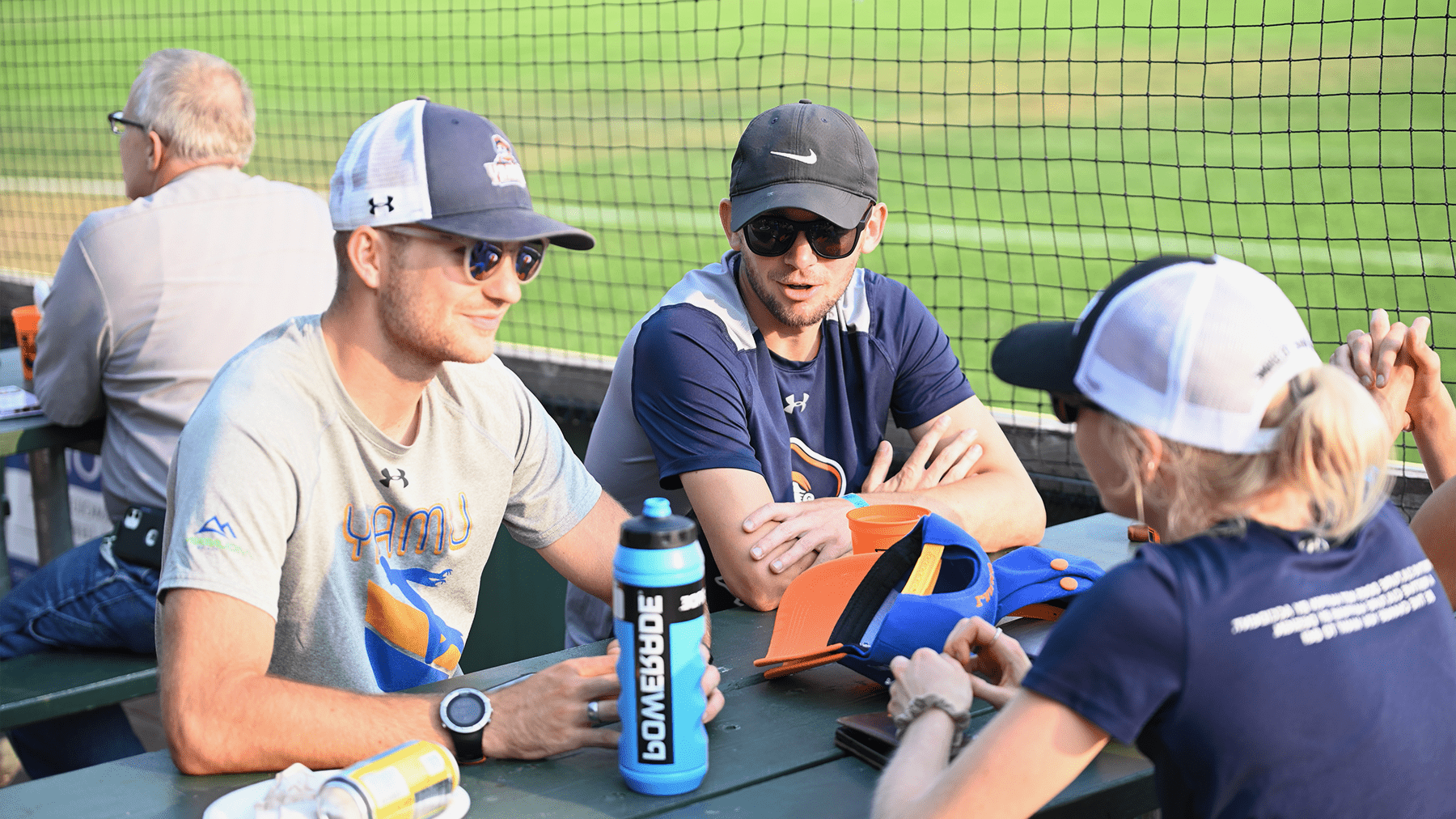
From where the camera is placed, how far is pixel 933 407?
10.9 feet

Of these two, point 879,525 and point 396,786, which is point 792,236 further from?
point 396,786

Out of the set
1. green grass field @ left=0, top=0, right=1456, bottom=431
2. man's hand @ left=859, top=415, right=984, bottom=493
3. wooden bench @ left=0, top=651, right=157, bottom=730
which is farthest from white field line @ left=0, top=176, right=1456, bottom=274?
wooden bench @ left=0, top=651, right=157, bottom=730

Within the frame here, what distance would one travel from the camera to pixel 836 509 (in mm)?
2785

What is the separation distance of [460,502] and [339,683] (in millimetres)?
404

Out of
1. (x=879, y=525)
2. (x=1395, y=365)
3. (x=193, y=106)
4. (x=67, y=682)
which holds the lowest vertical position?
(x=67, y=682)

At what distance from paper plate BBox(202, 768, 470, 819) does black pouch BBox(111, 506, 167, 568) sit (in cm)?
193

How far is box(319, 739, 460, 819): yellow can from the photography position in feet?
5.24

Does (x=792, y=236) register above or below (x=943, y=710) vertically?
above

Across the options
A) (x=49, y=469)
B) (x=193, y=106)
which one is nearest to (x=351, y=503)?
(x=193, y=106)

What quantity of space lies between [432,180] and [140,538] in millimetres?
1927

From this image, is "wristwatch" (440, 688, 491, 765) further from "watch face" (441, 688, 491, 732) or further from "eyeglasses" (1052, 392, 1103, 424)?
"eyeglasses" (1052, 392, 1103, 424)

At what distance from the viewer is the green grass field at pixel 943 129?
9.85 meters

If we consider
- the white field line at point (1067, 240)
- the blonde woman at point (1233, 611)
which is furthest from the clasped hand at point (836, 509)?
the white field line at point (1067, 240)

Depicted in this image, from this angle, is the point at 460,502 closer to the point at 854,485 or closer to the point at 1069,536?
the point at 854,485
